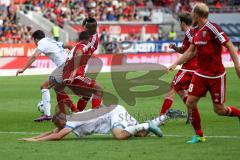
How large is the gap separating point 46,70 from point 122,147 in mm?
25472

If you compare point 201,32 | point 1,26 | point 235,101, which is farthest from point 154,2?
point 201,32

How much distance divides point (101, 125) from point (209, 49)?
2.38m

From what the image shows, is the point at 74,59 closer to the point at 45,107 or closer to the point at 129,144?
the point at 45,107

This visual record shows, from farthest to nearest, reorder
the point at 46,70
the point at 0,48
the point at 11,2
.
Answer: the point at 11,2, the point at 0,48, the point at 46,70

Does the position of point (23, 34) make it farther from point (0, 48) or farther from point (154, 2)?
Answer: point (154, 2)

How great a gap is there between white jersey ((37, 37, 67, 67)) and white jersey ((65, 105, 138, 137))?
13.7 ft

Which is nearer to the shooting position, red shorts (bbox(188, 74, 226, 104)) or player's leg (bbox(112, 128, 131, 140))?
red shorts (bbox(188, 74, 226, 104))

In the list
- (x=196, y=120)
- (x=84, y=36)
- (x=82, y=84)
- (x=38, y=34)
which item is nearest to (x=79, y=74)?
(x=82, y=84)

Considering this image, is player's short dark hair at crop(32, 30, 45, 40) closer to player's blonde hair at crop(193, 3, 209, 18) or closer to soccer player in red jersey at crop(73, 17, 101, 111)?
soccer player in red jersey at crop(73, 17, 101, 111)

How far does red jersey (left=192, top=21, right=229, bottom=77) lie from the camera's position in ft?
40.2

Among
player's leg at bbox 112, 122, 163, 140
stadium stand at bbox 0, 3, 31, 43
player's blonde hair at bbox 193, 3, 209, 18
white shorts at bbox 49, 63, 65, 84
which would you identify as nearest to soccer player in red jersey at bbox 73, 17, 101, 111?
white shorts at bbox 49, 63, 65, 84

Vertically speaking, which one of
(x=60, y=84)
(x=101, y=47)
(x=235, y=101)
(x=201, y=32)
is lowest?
(x=101, y=47)

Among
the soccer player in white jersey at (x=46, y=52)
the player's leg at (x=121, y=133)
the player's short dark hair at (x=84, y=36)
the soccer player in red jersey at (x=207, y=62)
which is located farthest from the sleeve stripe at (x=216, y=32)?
the soccer player in white jersey at (x=46, y=52)

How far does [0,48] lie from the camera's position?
132 ft
